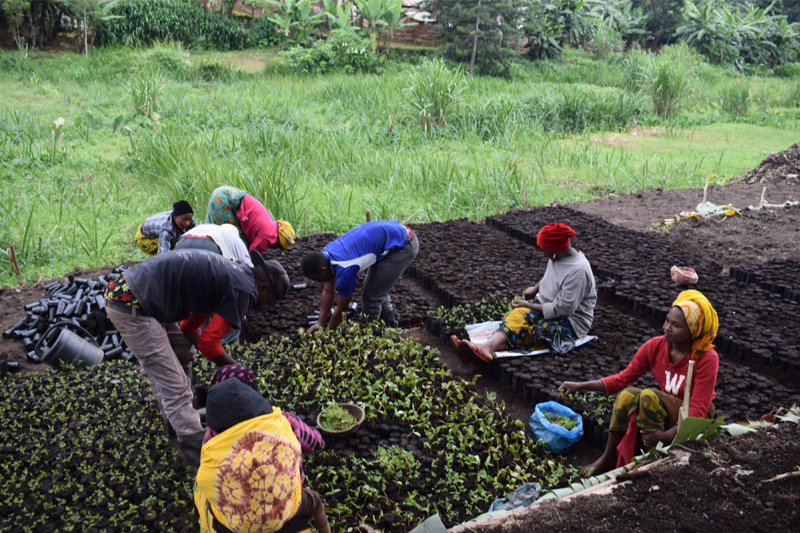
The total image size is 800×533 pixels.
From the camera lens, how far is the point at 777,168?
11516 mm

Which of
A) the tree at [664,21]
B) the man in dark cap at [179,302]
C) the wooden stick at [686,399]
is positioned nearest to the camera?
the wooden stick at [686,399]

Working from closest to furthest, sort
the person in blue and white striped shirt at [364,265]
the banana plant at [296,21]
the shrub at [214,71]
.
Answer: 1. the person in blue and white striped shirt at [364,265]
2. the shrub at [214,71]
3. the banana plant at [296,21]

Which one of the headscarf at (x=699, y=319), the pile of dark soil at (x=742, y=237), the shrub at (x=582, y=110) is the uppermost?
the shrub at (x=582, y=110)

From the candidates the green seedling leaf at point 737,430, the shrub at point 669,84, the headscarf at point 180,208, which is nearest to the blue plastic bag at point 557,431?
the green seedling leaf at point 737,430

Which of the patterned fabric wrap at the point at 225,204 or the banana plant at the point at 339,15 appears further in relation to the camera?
the banana plant at the point at 339,15

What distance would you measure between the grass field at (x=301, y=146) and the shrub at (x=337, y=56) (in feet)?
2.13

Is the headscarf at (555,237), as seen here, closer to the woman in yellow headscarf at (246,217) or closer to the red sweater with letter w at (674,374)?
the red sweater with letter w at (674,374)

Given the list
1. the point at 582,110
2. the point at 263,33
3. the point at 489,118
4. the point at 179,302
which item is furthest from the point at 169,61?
the point at 179,302

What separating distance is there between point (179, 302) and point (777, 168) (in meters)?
A: 11.8

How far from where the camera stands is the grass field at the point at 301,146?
26.7ft

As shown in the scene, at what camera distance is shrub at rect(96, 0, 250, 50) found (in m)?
20.2

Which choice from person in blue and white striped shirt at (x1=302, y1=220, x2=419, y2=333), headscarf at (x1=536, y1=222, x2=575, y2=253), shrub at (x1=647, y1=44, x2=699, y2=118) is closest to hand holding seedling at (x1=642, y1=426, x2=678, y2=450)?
headscarf at (x1=536, y1=222, x2=575, y2=253)

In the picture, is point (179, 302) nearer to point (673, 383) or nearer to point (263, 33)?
point (673, 383)

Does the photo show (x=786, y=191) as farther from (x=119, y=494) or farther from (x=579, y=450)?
(x=119, y=494)
